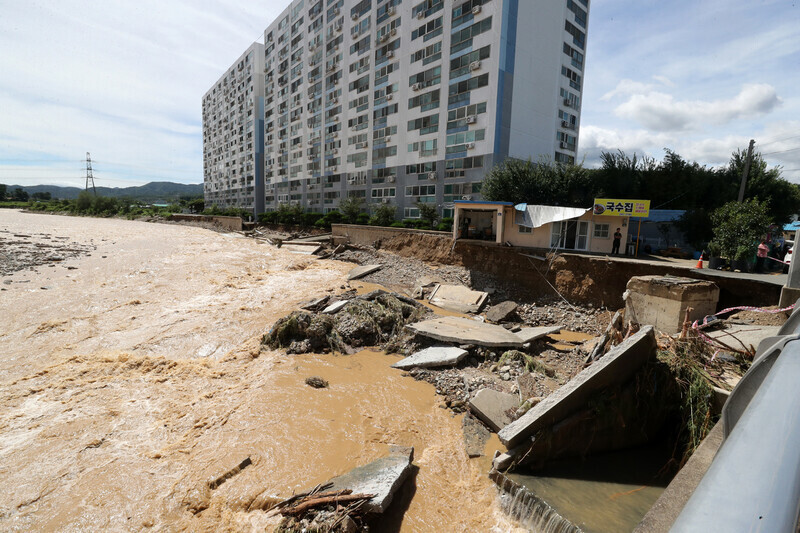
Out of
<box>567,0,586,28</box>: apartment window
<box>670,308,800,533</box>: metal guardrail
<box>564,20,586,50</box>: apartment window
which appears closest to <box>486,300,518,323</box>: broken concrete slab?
<box>670,308,800,533</box>: metal guardrail

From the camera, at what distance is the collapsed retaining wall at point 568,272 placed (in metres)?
12.4

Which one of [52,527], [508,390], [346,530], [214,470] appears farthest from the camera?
[508,390]

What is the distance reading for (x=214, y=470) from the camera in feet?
20.7

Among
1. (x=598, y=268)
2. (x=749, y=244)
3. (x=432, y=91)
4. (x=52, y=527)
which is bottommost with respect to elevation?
(x=52, y=527)

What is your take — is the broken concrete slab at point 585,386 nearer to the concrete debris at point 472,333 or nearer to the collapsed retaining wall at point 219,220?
the concrete debris at point 472,333

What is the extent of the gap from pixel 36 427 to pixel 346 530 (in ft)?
22.8

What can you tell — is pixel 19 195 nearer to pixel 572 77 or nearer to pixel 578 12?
pixel 572 77

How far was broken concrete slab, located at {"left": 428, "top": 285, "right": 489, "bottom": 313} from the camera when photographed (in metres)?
16.1

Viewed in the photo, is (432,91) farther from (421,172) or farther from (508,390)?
(508,390)

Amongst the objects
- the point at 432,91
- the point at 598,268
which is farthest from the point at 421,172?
the point at 598,268

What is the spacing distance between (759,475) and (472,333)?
10.8 m

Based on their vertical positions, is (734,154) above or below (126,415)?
above

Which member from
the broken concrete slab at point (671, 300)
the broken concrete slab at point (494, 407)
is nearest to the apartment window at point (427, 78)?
the broken concrete slab at point (671, 300)

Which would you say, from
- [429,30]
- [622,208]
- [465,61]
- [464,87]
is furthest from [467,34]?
[622,208]
